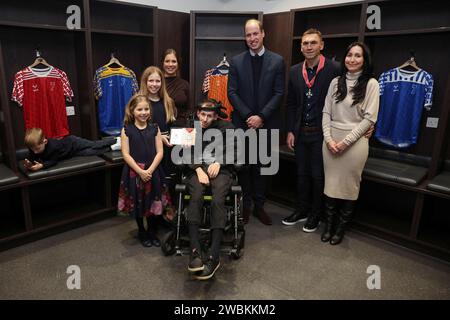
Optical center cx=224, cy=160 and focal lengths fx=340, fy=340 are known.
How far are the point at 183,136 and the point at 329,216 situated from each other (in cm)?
138

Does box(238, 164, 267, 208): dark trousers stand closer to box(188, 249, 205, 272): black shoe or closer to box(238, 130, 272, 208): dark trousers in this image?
box(238, 130, 272, 208): dark trousers

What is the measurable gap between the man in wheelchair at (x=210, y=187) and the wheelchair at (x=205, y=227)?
6 cm

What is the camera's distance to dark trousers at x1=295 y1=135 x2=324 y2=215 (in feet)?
9.32

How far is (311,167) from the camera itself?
2918mm

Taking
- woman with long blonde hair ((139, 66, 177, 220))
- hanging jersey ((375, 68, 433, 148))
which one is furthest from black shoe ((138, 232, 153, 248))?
hanging jersey ((375, 68, 433, 148))

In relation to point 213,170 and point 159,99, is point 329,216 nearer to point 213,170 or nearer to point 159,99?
point 213,170

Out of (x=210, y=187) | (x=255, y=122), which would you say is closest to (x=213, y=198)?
(x=210, y=187)

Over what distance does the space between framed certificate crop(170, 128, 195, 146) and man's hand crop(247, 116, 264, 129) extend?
1.96ft

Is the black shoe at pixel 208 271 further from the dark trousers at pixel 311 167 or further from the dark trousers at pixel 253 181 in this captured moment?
the dark trousers at pixel 311 167

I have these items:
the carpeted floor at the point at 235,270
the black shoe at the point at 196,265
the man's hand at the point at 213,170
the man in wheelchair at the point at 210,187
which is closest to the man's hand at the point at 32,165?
the carpeted floor at the point at 235,270

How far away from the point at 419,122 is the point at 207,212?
1997 millimetres
